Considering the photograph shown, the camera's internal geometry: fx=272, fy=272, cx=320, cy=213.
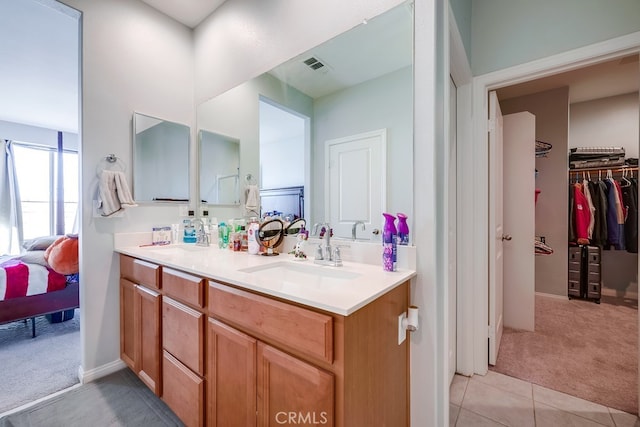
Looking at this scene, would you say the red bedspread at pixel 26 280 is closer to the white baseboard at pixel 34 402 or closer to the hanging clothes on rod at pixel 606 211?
the white baseboard at pixel 34 402

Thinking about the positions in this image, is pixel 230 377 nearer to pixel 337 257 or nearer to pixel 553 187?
pixel 337 257

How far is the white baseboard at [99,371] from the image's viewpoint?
6.03ft

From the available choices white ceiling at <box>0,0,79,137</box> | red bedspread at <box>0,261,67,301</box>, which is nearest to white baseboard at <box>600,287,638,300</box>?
white ceiling at <box>0,0,79,137</box>

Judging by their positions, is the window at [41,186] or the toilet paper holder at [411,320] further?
the window at [41,186]

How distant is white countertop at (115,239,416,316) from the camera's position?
836mm

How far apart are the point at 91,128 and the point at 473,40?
8.81 feet

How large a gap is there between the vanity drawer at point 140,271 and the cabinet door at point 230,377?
0.57 m

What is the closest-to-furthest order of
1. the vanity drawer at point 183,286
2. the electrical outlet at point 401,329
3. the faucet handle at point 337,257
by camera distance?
1. the electrical outlet at point 401,329
2. the vanity drawer at point 183,286
3. the faucet handle at point 337,257

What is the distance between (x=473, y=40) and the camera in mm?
1868

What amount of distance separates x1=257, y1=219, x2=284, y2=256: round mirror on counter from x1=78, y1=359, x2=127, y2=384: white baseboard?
146 centimetres

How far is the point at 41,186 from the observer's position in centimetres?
495

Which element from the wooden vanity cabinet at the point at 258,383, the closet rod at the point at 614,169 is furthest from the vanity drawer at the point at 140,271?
the closet rod at the point at 614,169

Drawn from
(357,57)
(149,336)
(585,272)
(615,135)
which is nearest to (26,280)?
(149,336)

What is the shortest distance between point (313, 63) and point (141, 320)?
1.87 metres
